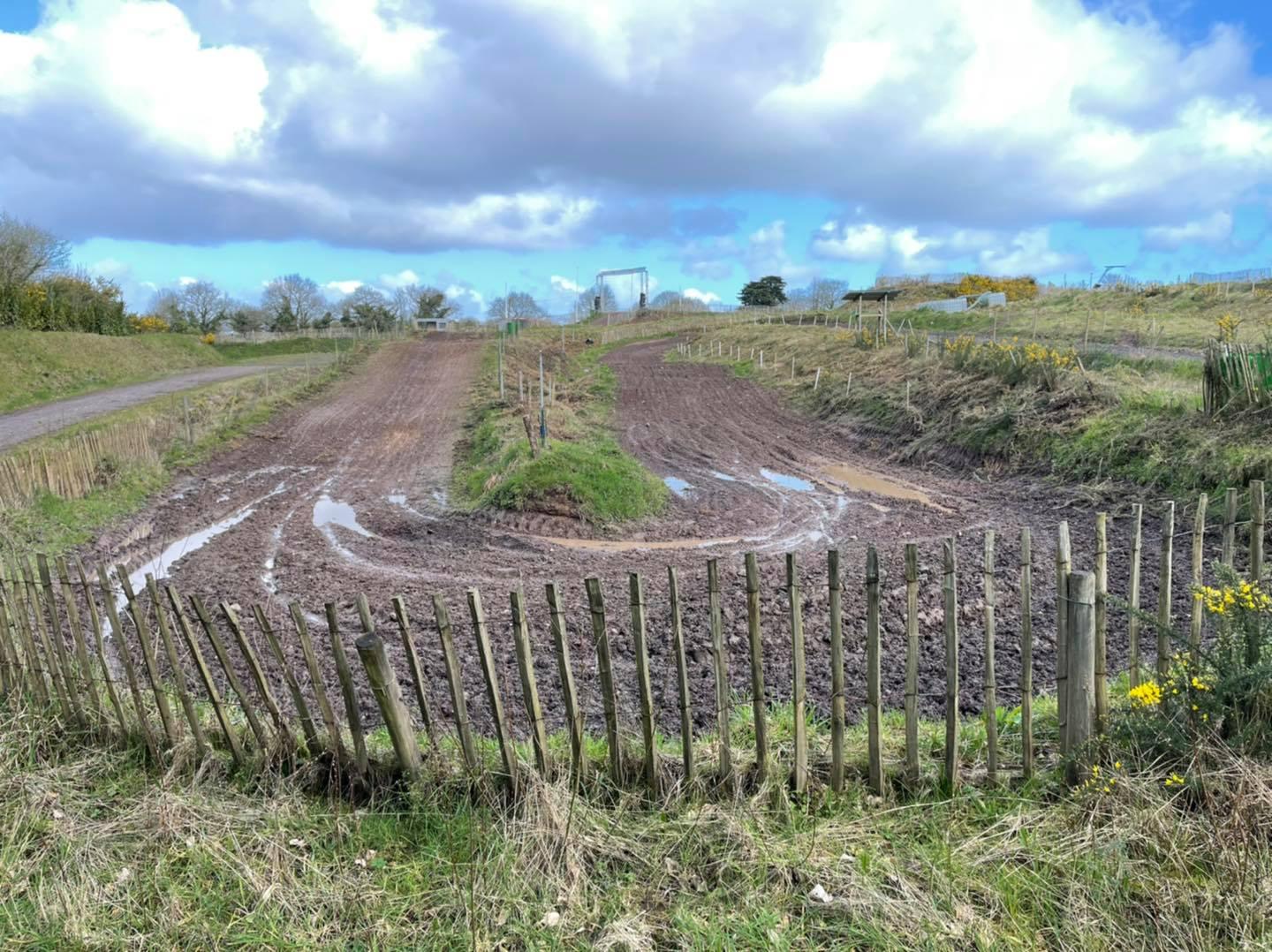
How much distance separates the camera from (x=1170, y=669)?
12.6 feet

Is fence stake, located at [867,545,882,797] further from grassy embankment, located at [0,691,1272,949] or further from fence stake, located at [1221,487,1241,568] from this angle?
fence stake, located at [1221,487,1241,568]

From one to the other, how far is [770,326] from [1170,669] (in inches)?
1684

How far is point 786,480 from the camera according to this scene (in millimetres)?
16156

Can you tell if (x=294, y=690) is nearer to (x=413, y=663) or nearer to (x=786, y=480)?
(x=413, y=663)

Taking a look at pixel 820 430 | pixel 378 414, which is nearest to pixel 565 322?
pixel 378 414

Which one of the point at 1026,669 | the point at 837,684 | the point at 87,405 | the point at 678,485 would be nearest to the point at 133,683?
the point at 837,684

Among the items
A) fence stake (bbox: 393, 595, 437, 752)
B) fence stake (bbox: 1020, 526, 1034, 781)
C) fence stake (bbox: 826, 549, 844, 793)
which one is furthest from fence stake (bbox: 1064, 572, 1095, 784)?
fence stake (bbox: 393, 595, 437, 752)

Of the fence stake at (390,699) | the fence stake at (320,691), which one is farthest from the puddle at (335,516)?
the fence stake at (390,699)

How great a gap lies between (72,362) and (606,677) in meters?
34.2

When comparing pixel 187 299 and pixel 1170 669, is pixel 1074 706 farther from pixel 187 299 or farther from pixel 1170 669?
pixel 187 299

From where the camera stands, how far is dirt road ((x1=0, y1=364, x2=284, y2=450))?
19.3 metres

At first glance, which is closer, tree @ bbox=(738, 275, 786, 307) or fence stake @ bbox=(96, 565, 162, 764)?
fence stake @ bbox=(96, 565, 162, 764)

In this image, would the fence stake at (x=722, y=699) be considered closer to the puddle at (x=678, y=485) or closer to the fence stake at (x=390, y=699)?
the fence stake at (x=390, y=699)

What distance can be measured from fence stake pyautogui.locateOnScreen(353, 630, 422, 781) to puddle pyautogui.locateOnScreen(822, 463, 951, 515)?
429 inches
